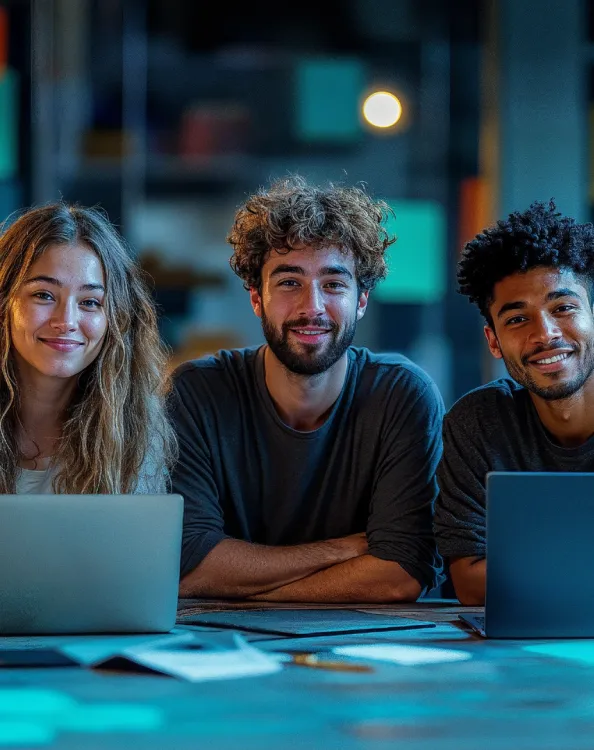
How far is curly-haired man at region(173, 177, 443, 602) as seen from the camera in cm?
235

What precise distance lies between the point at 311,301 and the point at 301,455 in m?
0.37

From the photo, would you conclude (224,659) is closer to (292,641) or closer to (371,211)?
(292,641)

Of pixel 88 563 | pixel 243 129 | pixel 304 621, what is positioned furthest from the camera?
pixel 243 129

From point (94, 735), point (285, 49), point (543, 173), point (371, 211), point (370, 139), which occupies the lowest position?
point (94, 735)

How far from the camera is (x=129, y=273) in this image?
94.2 inches

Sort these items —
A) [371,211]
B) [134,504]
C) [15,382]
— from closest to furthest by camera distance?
1. [134,504]
2. [15,382]
3. [371,211]

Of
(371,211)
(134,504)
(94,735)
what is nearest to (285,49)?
(371,211)

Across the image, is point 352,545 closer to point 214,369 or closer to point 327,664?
point 214,369

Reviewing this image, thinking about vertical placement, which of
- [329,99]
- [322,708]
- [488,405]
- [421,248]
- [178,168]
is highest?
[329,99]

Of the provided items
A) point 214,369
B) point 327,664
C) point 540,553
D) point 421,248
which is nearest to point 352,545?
point 214,369

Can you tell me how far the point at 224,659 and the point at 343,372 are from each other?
113cm

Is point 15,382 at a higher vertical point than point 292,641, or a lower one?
higher

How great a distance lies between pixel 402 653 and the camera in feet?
5.01

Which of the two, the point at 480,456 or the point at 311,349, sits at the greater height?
the point at 311,349
